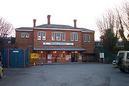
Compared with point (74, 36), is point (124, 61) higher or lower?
lower

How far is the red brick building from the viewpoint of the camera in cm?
8225

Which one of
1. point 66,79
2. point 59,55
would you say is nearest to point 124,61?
point 66,79

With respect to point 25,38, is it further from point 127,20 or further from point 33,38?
point 127,20

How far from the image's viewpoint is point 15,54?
167 ft

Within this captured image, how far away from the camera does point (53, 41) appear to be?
8288cm

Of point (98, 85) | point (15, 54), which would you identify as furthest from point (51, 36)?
point (98, 85)

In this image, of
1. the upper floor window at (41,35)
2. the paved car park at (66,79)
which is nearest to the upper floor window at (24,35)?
the upper floor window at (41,35)

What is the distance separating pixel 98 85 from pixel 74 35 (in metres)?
65.0

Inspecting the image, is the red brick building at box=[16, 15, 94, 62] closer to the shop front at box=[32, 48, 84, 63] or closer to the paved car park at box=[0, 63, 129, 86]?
the shop front at box=[32, 48, 84, 63]

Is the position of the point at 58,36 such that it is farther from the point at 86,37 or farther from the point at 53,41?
the point at 86,37

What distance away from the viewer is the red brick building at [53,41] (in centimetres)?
8225

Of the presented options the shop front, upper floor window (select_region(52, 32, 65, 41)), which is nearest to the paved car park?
the shop front

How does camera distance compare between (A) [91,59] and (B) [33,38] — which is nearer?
(B) [33,38]

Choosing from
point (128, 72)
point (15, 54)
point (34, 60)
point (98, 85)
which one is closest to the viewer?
point (98, 85)
